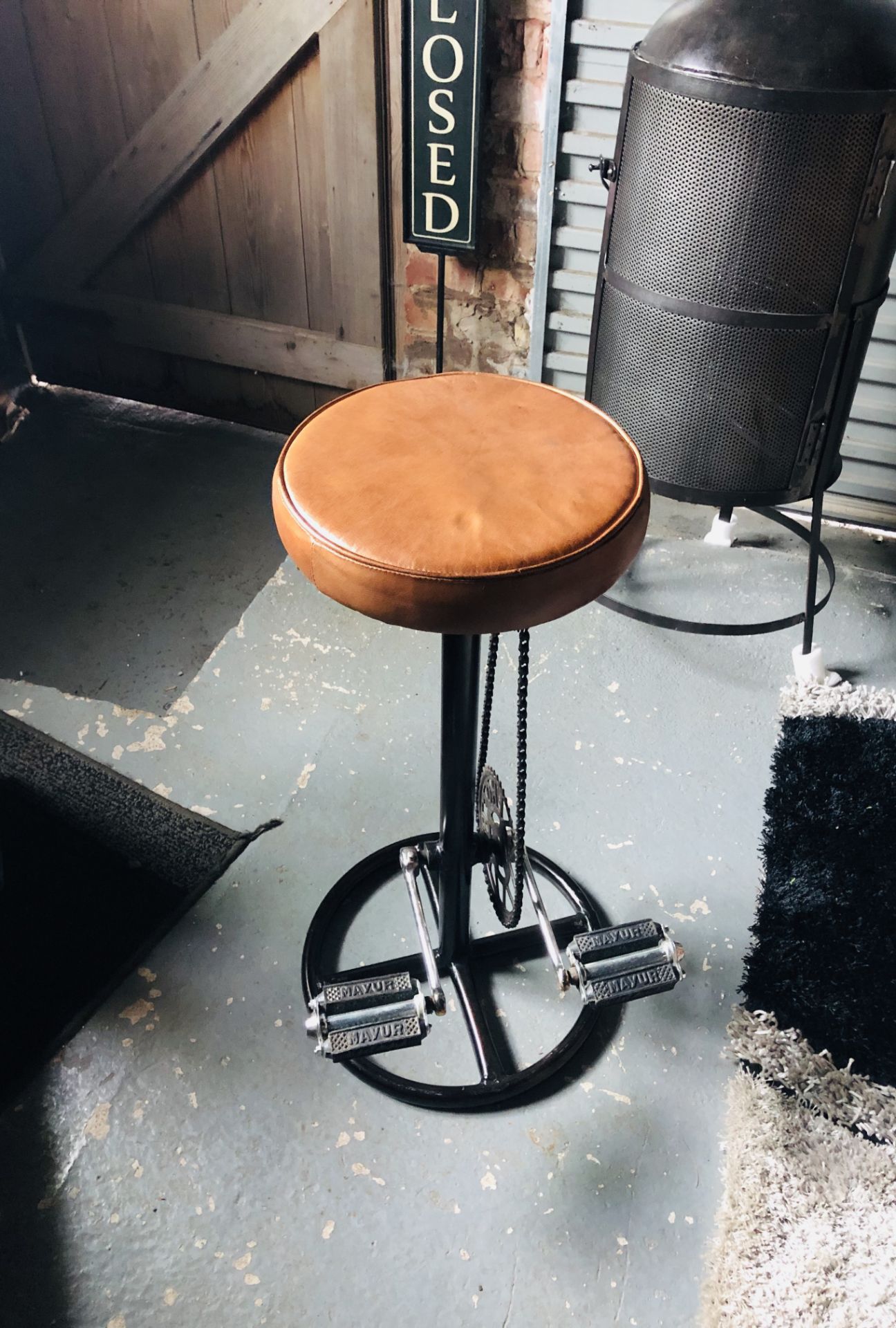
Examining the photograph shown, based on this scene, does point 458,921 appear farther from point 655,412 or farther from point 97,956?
point 655,412

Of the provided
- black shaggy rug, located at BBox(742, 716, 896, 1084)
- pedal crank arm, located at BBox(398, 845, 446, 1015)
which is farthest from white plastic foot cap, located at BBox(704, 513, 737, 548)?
pedal crank arm, located at BBox(398, 845, 446, 1015)

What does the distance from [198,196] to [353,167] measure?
1.62 ft

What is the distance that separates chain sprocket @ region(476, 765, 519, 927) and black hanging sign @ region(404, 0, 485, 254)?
141cm

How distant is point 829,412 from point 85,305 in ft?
7.24

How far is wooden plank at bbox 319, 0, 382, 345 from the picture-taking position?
2.26 m

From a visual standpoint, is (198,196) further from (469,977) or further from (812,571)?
(469,977)

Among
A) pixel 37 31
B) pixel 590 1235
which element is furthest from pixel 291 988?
pixel 37 31

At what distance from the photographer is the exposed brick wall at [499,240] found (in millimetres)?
2150

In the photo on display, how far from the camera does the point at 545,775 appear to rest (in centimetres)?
188

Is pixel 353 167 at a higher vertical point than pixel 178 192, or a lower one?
higher

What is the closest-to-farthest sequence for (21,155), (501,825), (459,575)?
(459,575)
(501,825)
(21,155)

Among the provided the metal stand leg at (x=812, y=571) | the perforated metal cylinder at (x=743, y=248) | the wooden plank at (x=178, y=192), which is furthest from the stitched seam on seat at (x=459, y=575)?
the wooden plank at (x=178, y=192)

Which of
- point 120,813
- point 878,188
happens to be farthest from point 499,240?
point 120,813

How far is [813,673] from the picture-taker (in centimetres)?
208
